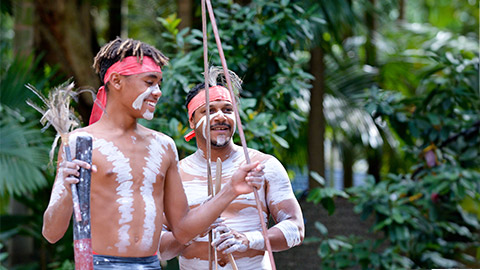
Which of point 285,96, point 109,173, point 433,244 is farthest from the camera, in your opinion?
point 433,244

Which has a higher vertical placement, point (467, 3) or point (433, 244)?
point (467, 3)

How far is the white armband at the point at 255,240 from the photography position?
8.60 feet

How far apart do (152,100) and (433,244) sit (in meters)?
3.78

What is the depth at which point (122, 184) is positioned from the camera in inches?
90.6

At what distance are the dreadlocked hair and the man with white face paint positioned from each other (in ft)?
1.54

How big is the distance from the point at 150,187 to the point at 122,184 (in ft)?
0.36

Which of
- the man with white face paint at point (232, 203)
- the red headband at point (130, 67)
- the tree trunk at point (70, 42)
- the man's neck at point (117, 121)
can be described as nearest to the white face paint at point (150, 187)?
the man's neck at point (117, 121)

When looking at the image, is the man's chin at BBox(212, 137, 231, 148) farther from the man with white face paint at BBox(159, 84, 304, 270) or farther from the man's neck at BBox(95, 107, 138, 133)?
the man's neck at BBox(95, 107, 138, 133)

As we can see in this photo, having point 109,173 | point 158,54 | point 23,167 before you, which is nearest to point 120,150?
point 109,173

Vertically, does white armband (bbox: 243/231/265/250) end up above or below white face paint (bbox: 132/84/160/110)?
below

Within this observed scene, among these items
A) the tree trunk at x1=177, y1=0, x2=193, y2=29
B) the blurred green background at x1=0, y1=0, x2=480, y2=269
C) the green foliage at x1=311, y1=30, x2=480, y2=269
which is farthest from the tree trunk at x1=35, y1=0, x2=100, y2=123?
the green foliage at x1=311, y1=30, x2=480, y2=269

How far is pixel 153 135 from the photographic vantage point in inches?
97.8

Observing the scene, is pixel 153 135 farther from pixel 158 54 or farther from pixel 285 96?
pixel 285 96

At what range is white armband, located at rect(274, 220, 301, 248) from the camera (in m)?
2.72
